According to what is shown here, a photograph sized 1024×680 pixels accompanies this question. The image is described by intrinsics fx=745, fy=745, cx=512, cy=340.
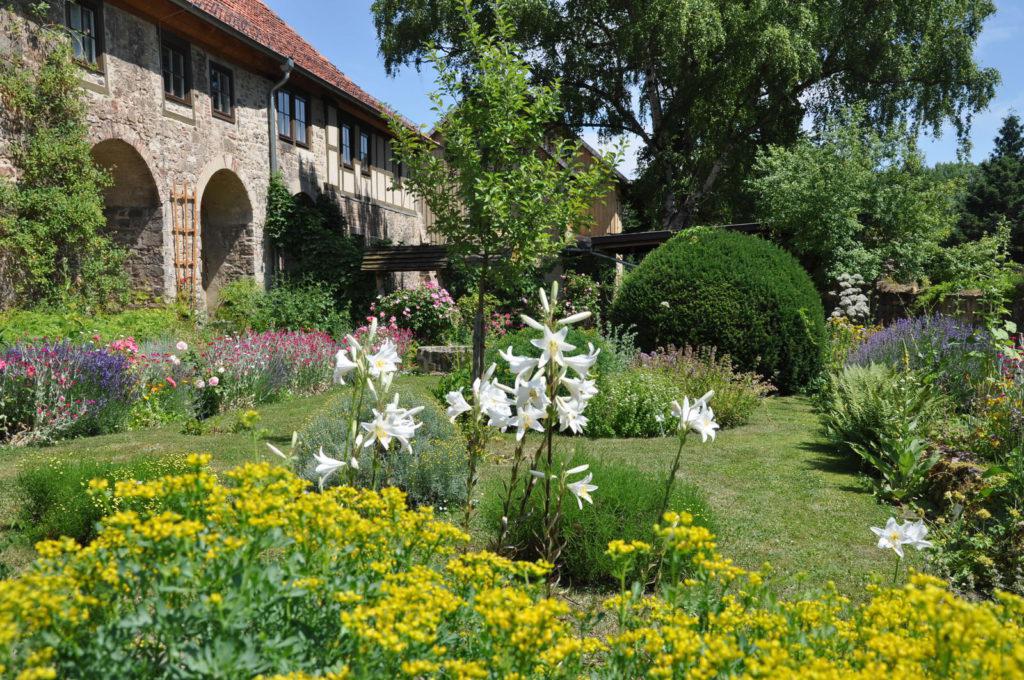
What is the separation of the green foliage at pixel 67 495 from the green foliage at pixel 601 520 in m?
1.97

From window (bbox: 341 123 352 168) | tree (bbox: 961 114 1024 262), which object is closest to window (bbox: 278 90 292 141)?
window (bbox: 341 123 352 168)

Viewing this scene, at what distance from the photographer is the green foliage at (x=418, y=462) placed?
185 inches

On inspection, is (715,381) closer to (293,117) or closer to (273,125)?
(273,125)

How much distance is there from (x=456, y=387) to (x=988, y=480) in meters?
4.70

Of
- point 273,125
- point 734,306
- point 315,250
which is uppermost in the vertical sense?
point 273,125

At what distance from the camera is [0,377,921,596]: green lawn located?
4156mm

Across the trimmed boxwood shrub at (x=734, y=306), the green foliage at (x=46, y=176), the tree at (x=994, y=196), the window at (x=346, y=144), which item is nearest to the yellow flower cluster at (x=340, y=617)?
the trimmed boxwood shrub at (x=734, y=306)

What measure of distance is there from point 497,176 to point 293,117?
9.77 m

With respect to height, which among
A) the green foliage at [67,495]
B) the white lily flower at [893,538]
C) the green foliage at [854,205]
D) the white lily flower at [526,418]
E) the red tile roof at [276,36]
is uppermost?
the red tile roof at [276,36]

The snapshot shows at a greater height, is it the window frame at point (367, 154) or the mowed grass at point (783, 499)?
the window frame at point (367, 154)

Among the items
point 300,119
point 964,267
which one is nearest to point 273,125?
point 300,119

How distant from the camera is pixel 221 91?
1341 centimetres

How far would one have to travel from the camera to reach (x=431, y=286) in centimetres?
1512

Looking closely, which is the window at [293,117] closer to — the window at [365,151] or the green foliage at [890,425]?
the window at [365,151]
